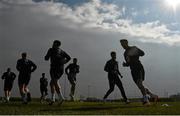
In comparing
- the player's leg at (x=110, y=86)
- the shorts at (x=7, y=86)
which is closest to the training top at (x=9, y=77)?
the shorts at (x=7, y=86)

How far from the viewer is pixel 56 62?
17891 mm

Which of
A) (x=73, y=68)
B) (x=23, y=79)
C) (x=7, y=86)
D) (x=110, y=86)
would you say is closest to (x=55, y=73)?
(x=23, y=79)

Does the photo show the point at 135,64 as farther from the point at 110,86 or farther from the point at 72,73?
the point at 72,73

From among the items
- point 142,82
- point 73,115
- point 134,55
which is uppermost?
point 134,55

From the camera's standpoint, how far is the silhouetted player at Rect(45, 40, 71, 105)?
17750 millimetres

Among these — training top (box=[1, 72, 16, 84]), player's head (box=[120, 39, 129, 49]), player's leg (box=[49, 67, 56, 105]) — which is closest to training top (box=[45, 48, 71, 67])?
player's leg (box=[49, 67, 56, 105])

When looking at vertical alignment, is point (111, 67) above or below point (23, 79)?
above

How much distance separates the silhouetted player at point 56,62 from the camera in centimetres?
1775

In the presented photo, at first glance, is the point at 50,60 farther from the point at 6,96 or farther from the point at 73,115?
the point at 6,96

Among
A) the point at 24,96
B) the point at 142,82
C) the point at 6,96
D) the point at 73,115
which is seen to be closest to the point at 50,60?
the point at 24,96

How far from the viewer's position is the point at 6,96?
84.5 ft

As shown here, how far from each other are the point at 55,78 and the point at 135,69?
3353 millimetres

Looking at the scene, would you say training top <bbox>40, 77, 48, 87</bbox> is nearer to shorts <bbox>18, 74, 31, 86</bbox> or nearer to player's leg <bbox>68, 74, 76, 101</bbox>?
player's leg <bbox>68, 74, 76, 101</bbox>

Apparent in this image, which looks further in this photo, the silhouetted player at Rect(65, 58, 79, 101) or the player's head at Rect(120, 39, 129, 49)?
the silhouetted player at Rect(65, 58, 79, 101)
